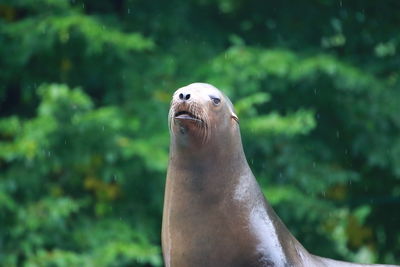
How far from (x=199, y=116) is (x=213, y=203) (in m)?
0.44

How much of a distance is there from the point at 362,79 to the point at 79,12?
2.84 meters

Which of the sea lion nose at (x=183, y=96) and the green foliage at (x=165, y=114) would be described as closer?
the sea lion nose at (x=183, y=96)

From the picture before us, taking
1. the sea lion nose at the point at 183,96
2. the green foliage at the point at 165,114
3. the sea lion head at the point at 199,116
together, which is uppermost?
the sea lion nose at the point at 183,96

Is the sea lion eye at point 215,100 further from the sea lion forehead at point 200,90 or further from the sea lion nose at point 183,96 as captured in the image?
the sea lion nose at point 183,96

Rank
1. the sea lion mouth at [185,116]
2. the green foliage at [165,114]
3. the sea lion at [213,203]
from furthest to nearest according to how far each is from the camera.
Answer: the green foliage at [165,114] → the sea lion at [213,203] → the sea lion mouth at [185,116]

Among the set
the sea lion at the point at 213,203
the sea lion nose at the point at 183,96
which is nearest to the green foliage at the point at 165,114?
the sea lion at the point at 213,203

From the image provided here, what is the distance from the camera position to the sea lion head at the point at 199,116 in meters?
3.79

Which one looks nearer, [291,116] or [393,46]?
[291,116]

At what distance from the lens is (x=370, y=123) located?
8656mm

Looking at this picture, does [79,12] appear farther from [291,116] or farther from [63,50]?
[291,116]

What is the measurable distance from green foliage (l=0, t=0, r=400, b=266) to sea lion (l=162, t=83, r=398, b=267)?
3599mm

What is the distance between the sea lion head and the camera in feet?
12.4

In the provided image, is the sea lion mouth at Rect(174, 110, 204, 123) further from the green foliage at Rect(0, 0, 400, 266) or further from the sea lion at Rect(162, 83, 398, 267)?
the green foliage at Rect(0, 0, 400, 266)

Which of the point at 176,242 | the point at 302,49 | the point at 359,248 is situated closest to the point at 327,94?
the point at 302,49
